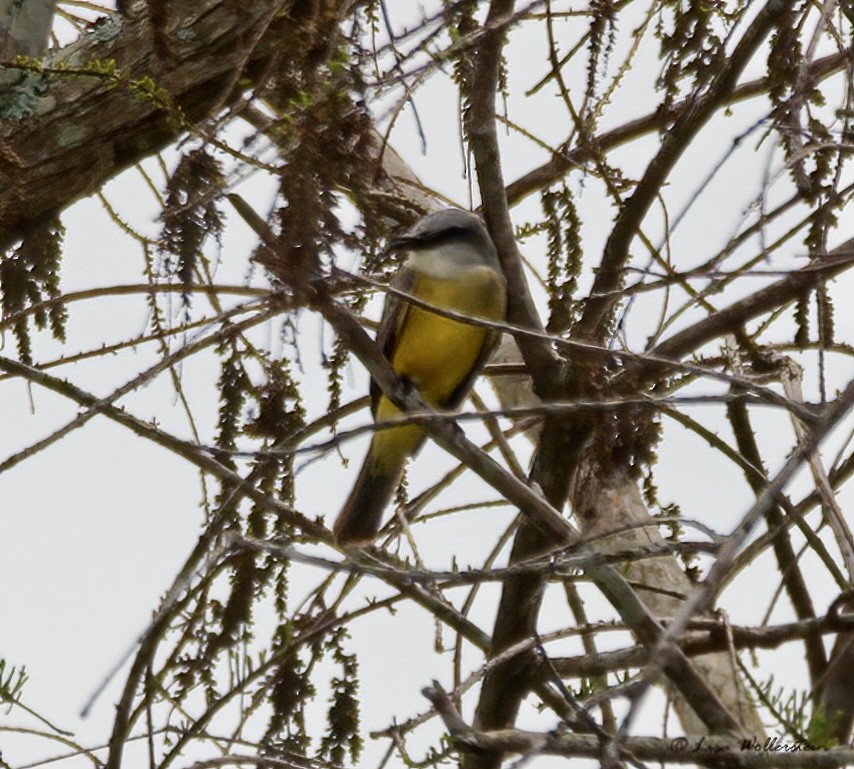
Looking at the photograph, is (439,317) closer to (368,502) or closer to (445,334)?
(445,334)

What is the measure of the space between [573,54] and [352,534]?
79.0 inches

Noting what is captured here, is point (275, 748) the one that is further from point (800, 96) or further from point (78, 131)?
point (78, 131)

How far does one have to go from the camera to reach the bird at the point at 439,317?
4.62 meters

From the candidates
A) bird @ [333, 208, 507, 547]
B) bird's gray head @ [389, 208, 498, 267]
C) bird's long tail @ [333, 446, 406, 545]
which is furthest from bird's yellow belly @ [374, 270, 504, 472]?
bird's long tail @ [333, 446, 406, 545]

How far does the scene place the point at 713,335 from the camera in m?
3.02

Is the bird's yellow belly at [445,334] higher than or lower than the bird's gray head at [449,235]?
lower

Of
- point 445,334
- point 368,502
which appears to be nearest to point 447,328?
point 445,334

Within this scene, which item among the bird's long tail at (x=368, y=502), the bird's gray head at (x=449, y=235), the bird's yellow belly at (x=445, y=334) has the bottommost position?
the bird's long tail at (x=368, y=502)

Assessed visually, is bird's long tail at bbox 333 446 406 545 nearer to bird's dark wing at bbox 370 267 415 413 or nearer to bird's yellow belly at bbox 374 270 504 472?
bird's yellow belly at bbox 374 270 504 472

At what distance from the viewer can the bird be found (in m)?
4.62

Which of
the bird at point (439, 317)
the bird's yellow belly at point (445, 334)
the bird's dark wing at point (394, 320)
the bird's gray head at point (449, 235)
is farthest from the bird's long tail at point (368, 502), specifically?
Result: the bird's gray head at point (449, 235)

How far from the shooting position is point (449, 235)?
462cm

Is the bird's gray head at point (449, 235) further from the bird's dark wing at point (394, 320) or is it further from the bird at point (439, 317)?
the bird's dark wing at point (394, 320)

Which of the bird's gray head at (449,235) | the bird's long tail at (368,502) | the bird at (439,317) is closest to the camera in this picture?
the bird's gray head at (449,235)
